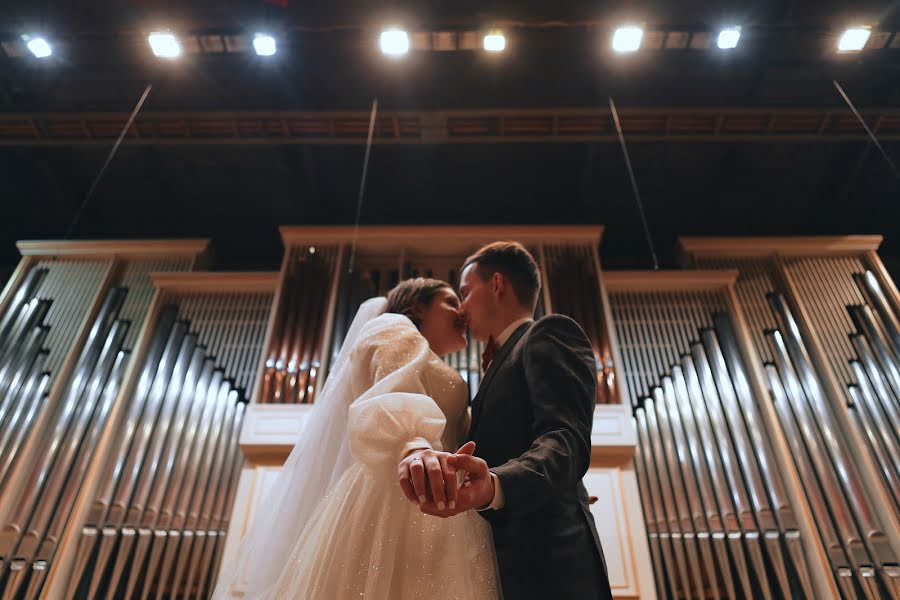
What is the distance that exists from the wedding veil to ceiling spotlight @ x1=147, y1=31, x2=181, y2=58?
387cm

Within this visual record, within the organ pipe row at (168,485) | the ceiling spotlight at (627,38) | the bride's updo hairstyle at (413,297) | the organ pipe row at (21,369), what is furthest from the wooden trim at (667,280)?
the organ pipe row at (21,369)

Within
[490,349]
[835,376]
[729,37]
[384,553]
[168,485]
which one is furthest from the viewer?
[835,376]

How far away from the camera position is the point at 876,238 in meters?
5.60

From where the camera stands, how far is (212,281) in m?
5.42

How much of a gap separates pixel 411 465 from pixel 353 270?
14.4ft

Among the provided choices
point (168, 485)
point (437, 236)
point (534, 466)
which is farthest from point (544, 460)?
point (437, 236)

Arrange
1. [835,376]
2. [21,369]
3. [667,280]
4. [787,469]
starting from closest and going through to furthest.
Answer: [787,469], [835,376], [21,369], [667,280]

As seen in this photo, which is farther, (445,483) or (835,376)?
(835,376)

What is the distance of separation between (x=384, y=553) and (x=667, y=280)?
454 centimetres

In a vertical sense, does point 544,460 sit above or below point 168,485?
below

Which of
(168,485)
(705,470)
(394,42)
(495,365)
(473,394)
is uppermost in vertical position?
(394,42)

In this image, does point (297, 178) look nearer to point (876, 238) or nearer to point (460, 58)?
point (460, 58)

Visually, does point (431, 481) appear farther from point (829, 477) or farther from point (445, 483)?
point (829, 477)

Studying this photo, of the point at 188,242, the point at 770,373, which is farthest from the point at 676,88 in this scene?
the point at 188,242
